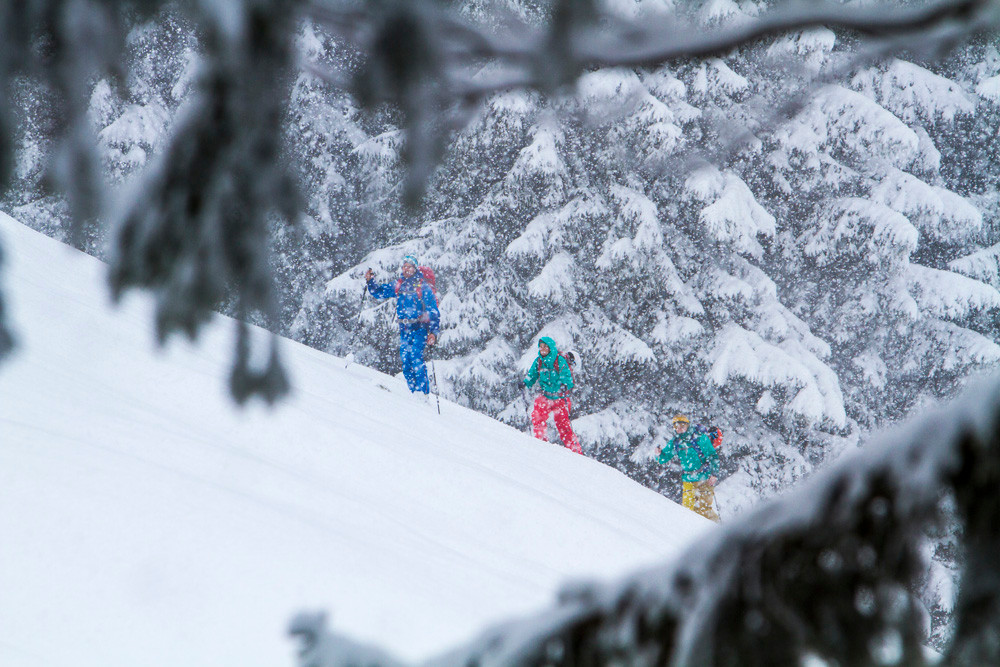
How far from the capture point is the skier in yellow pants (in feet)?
31.1

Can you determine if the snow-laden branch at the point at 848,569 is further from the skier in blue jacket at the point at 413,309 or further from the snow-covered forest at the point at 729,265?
the snow-covered forest at the point at 729,265

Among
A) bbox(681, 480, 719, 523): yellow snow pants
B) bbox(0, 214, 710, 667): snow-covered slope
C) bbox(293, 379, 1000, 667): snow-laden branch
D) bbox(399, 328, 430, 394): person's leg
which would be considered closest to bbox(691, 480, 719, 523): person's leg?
bbox(681, 480, 719, 523): yellow snow pants

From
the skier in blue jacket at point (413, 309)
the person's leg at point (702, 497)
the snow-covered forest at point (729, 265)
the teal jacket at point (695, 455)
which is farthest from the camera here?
the snow-covered forest at point (729, 265)

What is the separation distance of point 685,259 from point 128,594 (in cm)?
1308

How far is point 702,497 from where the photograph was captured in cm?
984

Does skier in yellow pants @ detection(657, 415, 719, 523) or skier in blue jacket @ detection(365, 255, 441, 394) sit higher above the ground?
skier in blue jacket @ detection(365, 255, 441, 394)

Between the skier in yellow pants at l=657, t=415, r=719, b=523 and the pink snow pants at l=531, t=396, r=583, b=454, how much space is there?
1288 mm

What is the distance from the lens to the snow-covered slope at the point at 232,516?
2.88 metres

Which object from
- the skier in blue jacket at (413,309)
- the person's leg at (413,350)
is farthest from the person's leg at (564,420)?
the skier in blue jacket at (413,309)

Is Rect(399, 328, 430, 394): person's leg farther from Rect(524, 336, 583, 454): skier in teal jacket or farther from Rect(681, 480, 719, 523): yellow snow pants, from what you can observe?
Rect(681, 480, 719, 523): yellow snow pants

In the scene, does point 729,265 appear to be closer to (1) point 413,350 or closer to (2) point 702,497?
(2) point 702,497

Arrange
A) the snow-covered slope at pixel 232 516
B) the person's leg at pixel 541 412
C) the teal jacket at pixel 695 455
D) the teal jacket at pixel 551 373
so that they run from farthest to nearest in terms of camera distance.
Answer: the person's leg at pixel 541 412
the teal jacket at pixel 551 373
the teal jacket at pixel 695 455
the snow-covered slope at pixel 232 516

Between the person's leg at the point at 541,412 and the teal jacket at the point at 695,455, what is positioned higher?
the teal jacket at the point at 695,455

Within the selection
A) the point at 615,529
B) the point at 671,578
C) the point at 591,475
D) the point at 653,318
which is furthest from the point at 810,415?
the point at 671,578
